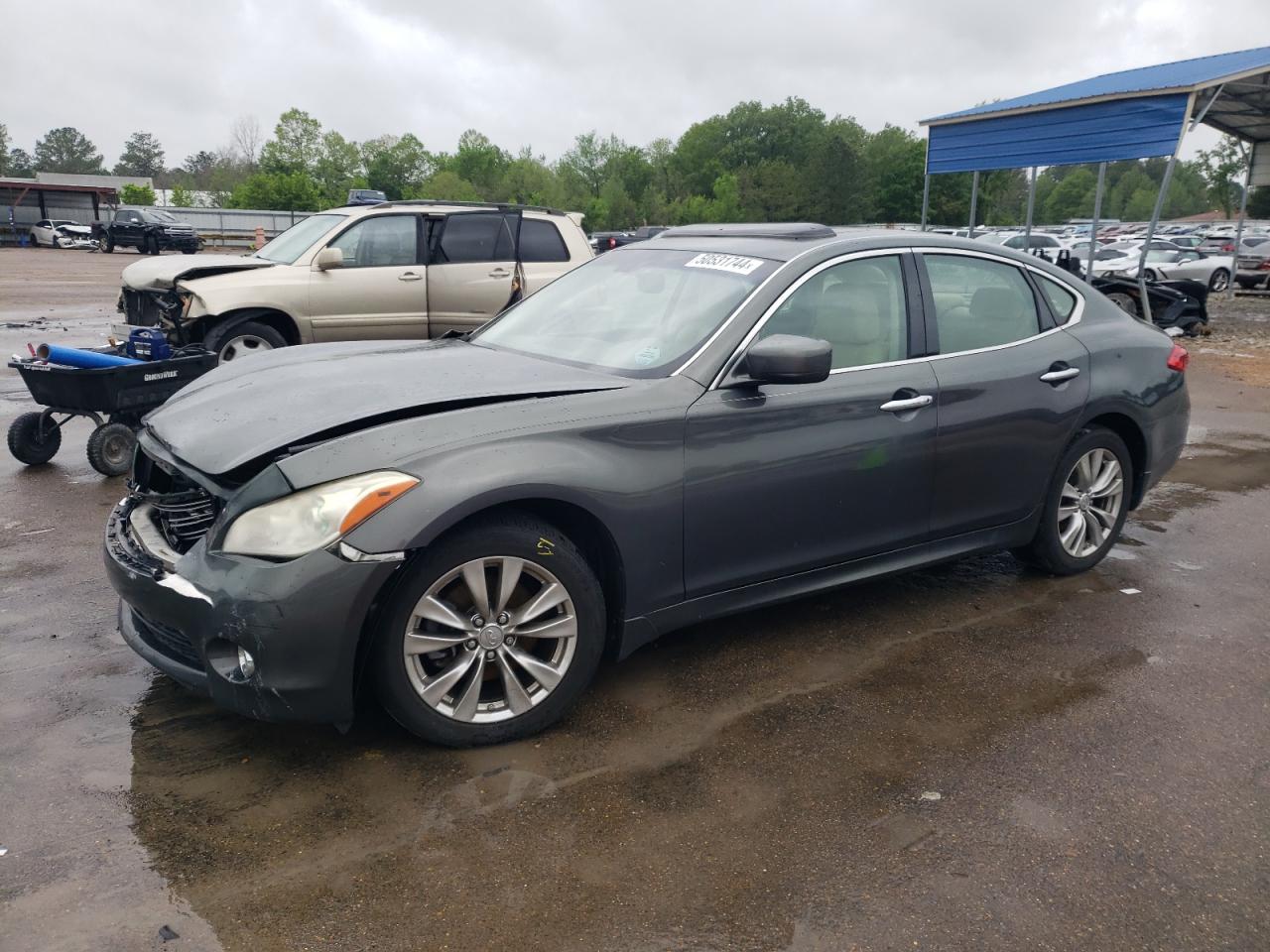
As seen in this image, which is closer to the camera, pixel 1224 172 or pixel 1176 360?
pixel 1176 360

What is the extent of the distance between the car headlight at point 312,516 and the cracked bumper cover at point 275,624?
43 millimetres

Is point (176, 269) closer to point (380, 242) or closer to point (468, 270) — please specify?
point (380, 242)

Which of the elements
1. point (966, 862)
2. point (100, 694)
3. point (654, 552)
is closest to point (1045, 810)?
point (966, 862)

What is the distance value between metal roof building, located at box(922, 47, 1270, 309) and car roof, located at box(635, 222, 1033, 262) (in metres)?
10.7

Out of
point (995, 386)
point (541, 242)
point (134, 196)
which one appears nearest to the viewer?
point (995, 386)

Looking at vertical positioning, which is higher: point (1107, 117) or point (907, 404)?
point (1107, 117)

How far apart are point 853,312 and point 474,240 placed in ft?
22.1

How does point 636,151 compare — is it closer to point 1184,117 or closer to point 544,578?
point 1184,117

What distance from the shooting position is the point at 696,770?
129 inches

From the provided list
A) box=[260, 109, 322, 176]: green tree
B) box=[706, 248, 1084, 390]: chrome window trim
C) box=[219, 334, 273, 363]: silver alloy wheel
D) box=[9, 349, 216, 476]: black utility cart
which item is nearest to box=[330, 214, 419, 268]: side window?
box=[219, 334, 273, 363]: silver alloy wheel

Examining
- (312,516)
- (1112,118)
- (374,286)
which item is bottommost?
(312,516)

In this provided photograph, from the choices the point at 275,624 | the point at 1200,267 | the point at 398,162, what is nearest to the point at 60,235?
the point at 1200,267

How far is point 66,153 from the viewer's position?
125750 millimetres

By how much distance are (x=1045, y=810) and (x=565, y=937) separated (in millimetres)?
1534
